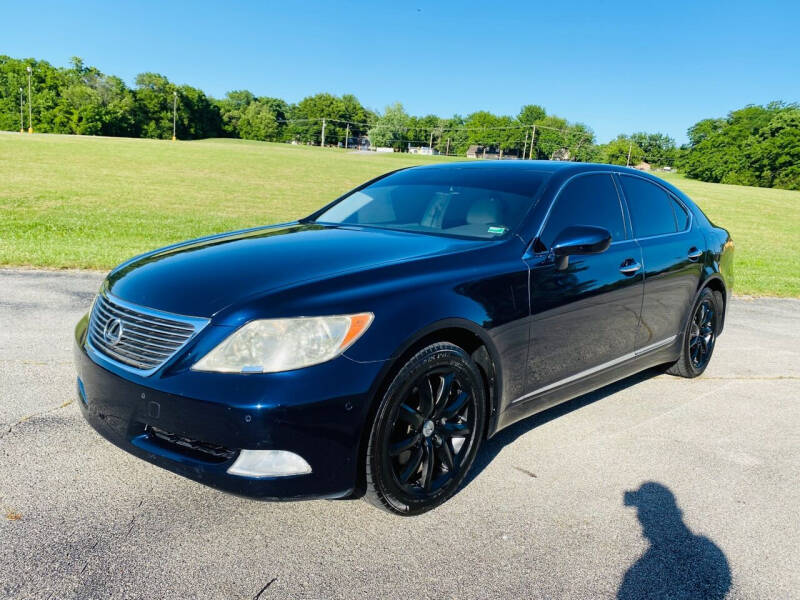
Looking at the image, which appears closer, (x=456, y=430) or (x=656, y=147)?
(x=456, y=430)

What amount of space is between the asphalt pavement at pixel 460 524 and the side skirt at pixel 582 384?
0.92 ft

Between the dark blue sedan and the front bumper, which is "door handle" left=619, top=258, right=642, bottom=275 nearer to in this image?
the dark blue sedan

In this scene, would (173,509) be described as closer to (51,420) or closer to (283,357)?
(283,357)

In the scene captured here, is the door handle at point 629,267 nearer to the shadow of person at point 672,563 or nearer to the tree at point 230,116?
the shadow of person at point 672,563

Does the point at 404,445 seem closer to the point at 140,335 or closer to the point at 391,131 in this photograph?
the point at 140,335

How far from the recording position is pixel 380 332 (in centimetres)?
270

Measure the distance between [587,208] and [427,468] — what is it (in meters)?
2.02

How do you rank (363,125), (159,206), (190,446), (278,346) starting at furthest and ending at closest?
(363,125) < (159,206) < (190,446) < (278,346)

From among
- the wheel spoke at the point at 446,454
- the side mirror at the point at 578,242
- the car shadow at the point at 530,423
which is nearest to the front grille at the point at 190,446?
the wheel spoke at the point at 446,454

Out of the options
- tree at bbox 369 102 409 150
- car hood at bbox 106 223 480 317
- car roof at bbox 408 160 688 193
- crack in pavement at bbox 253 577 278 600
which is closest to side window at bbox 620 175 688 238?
car roof at bbox 408 160 688 193

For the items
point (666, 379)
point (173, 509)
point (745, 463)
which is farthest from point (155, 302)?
point (666, 379)

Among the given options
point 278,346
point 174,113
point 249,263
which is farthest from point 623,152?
point 278,346

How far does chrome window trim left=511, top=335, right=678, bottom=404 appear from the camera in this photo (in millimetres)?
3656

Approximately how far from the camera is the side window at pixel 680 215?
16.4 feet
